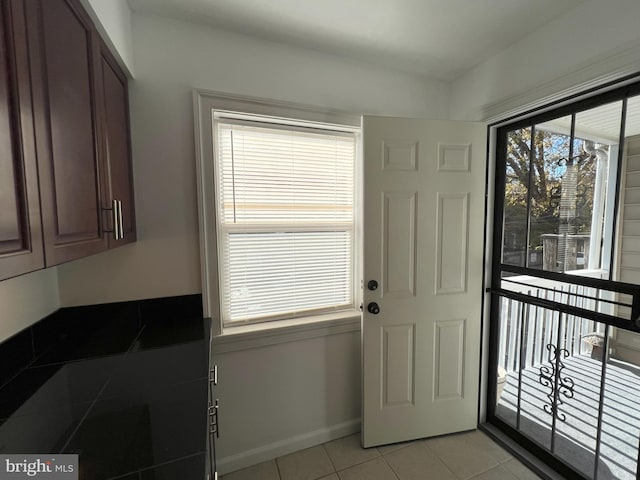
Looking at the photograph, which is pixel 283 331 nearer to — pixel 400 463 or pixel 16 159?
pixel 400 463

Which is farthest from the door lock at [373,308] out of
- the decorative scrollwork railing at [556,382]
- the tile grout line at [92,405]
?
the tile grout line at [92,405]

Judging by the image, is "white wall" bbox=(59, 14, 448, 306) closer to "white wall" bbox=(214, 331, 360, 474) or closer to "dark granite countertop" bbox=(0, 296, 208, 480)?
"dark granite countertop" bbox=(0, 296, 208, 480)

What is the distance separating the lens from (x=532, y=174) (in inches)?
64.8

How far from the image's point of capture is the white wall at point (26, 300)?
940 millimetres

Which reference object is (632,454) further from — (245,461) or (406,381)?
(245,461)

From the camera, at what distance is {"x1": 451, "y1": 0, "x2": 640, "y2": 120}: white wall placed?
1.12 m

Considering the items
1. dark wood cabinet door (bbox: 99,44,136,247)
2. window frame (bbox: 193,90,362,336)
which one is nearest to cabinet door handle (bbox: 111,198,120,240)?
dark wood cabinet door (bbox: 99,44,136,247)

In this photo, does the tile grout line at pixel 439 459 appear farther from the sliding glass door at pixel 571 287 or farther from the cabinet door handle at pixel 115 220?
the cabinet door handle at pixel 115 220

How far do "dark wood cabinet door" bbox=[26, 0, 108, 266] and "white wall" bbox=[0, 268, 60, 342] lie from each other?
0.35m

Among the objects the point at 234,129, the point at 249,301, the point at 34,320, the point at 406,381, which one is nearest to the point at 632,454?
the point at 406,381

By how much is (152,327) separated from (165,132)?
3.33 feet

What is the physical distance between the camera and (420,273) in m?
1.70

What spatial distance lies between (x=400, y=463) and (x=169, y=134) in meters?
2.31

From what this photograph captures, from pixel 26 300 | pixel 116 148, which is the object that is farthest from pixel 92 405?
pixel 116 148
